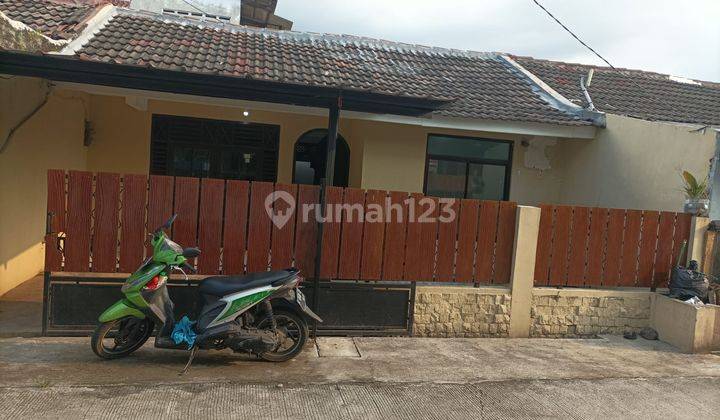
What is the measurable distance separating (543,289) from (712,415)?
2.18 m

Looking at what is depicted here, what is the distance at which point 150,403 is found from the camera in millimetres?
3865

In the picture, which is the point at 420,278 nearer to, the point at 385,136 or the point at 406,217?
the point at 406,217

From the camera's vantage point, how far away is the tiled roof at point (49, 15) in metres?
6.89

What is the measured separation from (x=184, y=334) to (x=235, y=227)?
1.30 m

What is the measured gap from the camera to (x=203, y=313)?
4637 millimetres

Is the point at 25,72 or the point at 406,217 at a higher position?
the point at 25,72

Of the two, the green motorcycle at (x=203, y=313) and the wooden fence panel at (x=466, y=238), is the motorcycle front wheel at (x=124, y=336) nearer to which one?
the green motorcycle at (x=203, y=313)

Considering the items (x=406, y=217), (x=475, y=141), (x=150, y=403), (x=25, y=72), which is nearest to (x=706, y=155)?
(x=475, y=141)

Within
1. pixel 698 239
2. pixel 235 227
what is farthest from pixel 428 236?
pixel 698 239

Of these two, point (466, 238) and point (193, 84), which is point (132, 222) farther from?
point (466, 238)

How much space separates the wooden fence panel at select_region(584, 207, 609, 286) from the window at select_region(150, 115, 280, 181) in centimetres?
563

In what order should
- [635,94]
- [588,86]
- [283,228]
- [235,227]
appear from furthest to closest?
[588,86] → [635,94] → [283,228] → [235,227]

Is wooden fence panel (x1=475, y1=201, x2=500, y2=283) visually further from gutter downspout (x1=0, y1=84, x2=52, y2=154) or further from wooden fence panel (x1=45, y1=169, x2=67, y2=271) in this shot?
gutter downspout (x1=0, y1=84, x2=52, y2=154)

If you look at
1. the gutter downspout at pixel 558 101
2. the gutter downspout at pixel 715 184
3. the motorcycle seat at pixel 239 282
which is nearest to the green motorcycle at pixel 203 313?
the motorcycle seat at pixel 239 282
